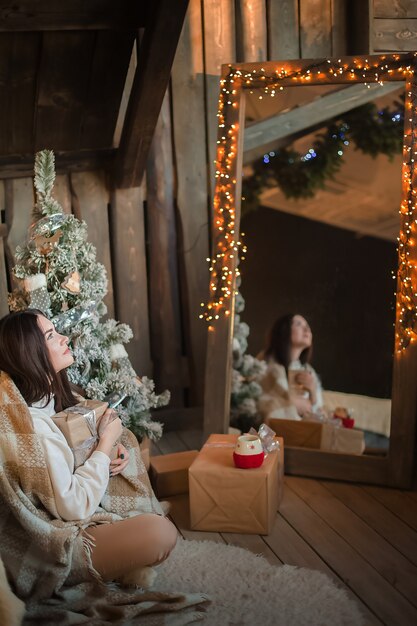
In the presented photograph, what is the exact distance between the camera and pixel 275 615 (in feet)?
8.65

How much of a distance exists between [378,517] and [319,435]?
54 centimetres

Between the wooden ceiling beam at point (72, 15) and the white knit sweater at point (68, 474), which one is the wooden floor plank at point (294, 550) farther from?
the wooden ceiling beam at point (72, 15)

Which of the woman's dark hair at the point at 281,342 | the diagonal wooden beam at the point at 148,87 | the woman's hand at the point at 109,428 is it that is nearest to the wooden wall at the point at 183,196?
the diagonal wooden beam at the point at 148,87

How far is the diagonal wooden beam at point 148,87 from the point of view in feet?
11.4

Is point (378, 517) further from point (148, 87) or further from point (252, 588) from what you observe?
point (148, 87)

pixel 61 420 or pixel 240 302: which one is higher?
pixel 240 302

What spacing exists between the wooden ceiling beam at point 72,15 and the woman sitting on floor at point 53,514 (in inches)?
55.9

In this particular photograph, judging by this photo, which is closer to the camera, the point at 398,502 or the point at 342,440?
the point at 398,502

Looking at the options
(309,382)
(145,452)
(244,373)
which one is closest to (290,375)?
(309,382)

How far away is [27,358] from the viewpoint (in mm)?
2654

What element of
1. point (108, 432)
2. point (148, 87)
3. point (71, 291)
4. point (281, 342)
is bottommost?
point (108, 432)

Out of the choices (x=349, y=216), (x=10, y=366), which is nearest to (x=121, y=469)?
(x=10, y=366)

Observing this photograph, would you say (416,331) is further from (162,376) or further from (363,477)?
(162,376)

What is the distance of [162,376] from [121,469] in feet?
5.88
